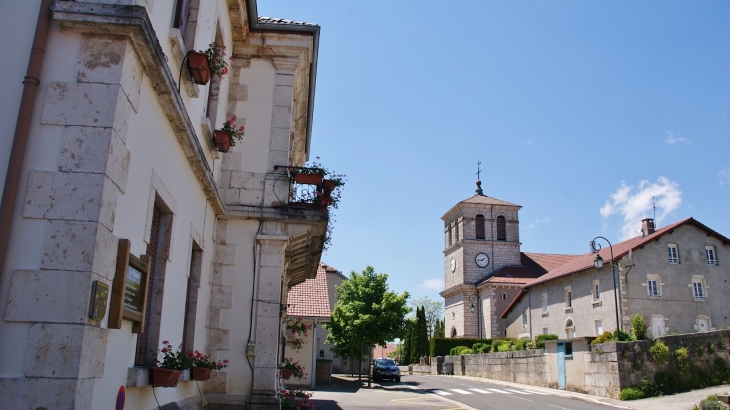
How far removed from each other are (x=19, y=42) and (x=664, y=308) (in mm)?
34683

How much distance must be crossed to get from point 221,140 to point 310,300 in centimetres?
1799

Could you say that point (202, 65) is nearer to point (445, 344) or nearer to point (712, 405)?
point (712, 405)

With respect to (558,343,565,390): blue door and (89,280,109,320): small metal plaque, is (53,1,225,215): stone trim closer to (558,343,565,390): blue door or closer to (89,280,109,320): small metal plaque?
(89,280,109,320): small metal plaque

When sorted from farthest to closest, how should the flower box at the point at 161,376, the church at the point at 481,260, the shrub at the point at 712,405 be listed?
the church at the point at 481,260, the shrub at the point at 712,405, the flower box at the point at 161,376

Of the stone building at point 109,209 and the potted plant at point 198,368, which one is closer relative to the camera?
the stone building at point 109,209

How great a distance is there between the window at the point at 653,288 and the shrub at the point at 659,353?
1148 centimetres

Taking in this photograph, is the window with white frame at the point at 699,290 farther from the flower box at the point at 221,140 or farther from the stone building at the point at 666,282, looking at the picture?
the flower box at the point at 221,140

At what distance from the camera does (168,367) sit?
653 cm

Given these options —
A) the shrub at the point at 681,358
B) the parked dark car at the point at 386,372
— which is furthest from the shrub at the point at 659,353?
the parked dark car at the point at 386,372

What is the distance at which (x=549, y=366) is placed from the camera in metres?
27.3

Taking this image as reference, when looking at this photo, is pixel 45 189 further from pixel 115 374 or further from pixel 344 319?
pixel 344 319

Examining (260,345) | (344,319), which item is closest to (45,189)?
(260,345)

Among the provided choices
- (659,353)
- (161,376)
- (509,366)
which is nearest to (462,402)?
(659,353)

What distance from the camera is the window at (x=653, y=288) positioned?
1277 inches
